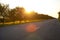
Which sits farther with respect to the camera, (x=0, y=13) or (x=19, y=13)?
(x=19, y=13)

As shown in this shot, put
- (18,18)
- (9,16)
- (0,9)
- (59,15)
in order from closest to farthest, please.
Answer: (0,9) → (9,16) → (18,18) → (59,15)

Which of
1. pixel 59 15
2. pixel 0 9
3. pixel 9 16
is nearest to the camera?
pixel 0 9

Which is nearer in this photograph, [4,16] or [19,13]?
[4,16]

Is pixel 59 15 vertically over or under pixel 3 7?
under

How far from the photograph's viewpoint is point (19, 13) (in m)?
78.4

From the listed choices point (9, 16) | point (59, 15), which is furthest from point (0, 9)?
point (59, 15)

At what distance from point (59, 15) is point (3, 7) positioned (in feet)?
167

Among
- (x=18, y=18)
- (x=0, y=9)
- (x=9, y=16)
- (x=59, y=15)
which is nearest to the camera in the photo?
(x=0, y=9)

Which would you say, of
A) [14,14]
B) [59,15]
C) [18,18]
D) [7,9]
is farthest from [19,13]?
[59,15]

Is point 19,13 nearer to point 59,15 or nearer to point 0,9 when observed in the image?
point 0,9

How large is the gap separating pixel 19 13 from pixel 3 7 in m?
19.1

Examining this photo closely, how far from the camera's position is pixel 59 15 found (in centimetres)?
10325

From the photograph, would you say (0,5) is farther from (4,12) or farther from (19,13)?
(19,13)

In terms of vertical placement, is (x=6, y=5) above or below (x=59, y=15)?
above
